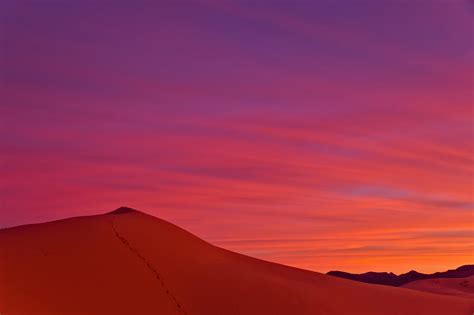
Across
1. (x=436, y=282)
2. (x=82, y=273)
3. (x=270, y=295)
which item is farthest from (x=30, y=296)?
(x=436, y=282)

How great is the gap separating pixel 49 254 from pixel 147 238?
12.2 ft

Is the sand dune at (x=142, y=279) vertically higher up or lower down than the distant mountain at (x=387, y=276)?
lower down

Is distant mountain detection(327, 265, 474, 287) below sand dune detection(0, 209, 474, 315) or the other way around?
the other way around

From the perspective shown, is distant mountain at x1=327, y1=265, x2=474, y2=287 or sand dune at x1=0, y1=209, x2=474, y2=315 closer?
sand dune at x1=0, y1=209, x2=474, y2=315

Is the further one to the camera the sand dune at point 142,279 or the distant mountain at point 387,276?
the distant mountain at point 387,276

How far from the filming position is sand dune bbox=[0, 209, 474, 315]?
57.2 feet

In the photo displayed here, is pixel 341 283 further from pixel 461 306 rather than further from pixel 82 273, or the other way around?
pixel 82 273

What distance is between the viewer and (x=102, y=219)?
22922 mm

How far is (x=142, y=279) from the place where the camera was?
62.2 ft

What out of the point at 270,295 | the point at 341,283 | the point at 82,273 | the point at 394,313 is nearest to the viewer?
the point at 82,273

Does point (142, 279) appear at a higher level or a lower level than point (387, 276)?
lower

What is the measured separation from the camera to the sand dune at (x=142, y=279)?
1742 centimetres

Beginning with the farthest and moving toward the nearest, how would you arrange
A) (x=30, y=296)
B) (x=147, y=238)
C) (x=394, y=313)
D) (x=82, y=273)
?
1. (x=394, y=313)
2. (x=147, y=238)
3. (x=82, y=273)
4. (x=30, y=296)

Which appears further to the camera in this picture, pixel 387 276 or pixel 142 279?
pixel 387 276
